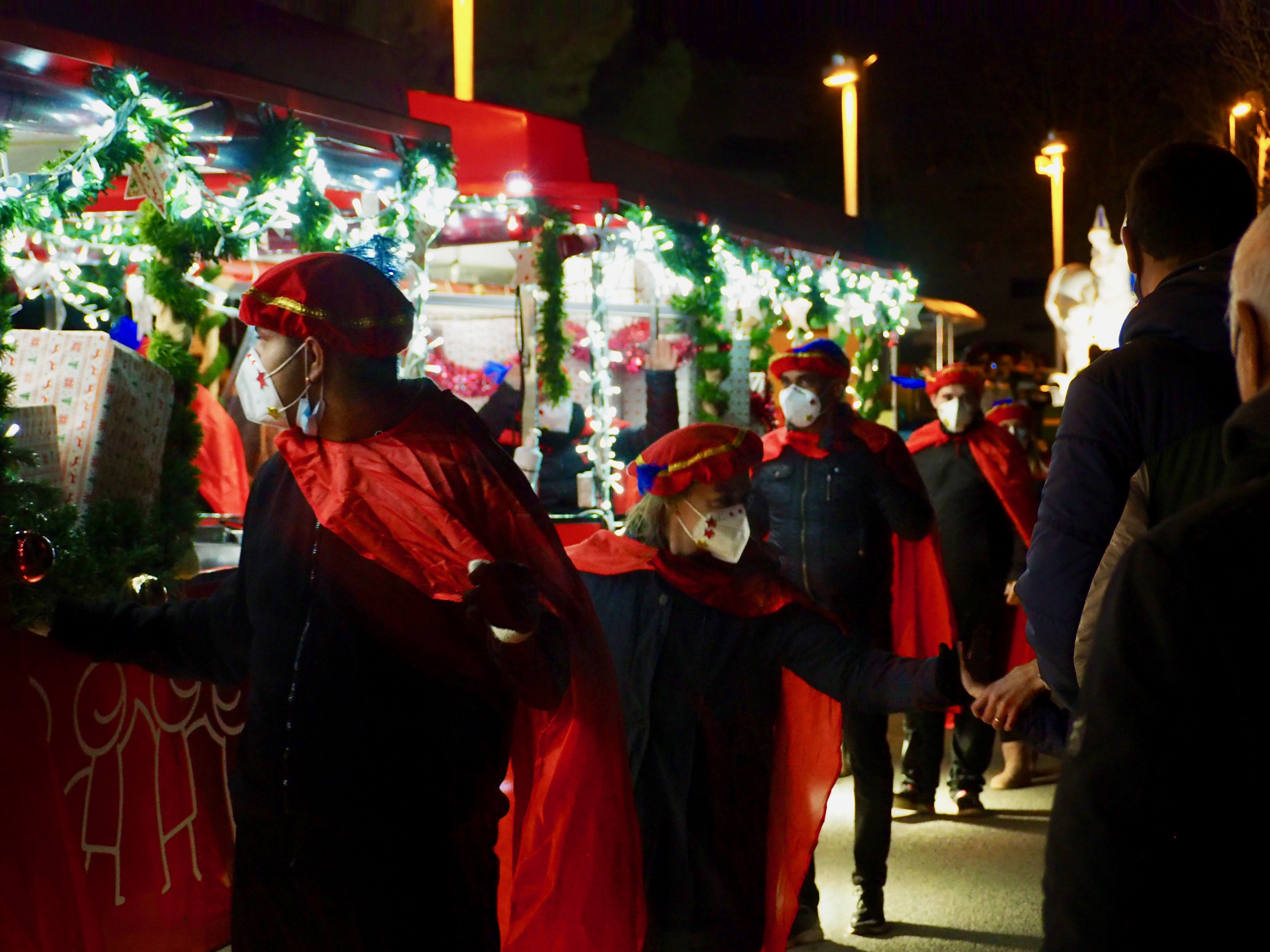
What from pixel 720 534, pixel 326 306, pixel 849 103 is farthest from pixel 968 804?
pixel 849 103

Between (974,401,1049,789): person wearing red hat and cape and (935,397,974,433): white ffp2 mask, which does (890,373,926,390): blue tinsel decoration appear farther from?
(935,397,974,433): white ffp2 mask

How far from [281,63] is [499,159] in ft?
8.58

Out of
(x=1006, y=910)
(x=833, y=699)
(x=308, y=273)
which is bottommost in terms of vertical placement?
(x=1006, y=910)

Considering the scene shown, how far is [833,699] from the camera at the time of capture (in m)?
4.40

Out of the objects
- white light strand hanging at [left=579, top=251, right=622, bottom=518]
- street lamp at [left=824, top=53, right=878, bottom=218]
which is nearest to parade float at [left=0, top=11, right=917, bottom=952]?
white light strand hanging at [left=579, top=251, right=622, bottom=518]

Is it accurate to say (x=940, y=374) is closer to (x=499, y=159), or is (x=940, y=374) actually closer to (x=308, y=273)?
(x=499, y=159)

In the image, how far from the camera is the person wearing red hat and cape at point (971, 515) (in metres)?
8.17

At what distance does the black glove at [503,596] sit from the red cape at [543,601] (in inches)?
11.2

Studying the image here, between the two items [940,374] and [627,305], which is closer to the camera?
[940,374]

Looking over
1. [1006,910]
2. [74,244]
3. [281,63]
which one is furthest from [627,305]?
[1006,910]

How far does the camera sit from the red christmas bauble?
13.2 ft

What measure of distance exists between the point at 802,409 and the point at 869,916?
236 centimetres

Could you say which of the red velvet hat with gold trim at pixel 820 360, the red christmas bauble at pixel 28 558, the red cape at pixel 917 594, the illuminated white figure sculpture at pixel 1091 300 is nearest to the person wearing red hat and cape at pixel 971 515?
the red cape at pixel 917 594

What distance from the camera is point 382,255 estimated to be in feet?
18.0
